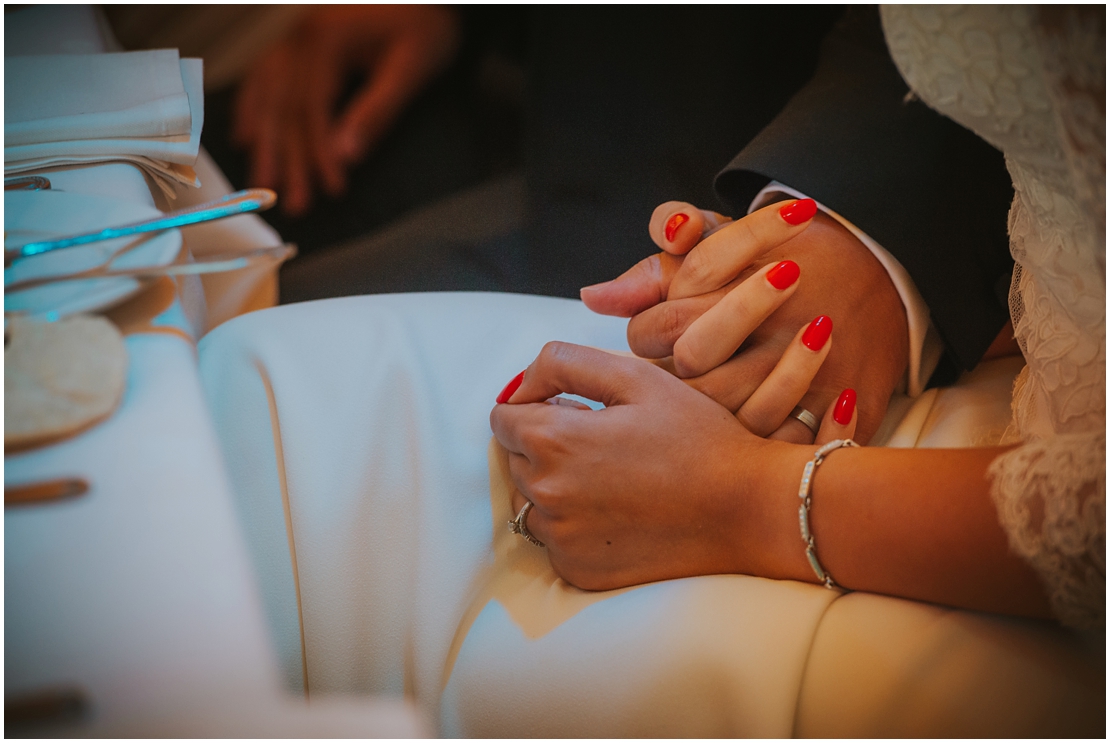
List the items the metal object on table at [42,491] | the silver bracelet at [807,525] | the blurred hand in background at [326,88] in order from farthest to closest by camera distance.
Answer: the blurred hand in background at [326,88]
the silver bracelet at [807,525]
the metal object on table at [42,491]

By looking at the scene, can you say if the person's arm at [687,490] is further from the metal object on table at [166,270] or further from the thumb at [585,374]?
the metal object on table at [166,270]

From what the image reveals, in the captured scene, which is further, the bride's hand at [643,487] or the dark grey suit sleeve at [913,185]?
the dark grey suit sleeve at [913,185]

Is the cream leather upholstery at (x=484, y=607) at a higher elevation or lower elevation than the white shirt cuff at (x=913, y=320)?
lower

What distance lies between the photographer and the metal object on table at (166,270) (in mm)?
308

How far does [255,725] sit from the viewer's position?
0.77 feet

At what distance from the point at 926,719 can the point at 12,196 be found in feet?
1.67

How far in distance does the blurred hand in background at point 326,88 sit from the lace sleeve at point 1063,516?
0.73m

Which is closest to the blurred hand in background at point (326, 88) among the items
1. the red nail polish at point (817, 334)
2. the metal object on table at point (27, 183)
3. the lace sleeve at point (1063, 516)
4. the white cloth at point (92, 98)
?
the white cloth at point (92, 98)

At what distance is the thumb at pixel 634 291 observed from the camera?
492mm

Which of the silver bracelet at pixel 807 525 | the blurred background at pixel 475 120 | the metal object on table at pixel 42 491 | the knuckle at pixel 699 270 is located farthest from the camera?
the blurred background at pixel 475 120

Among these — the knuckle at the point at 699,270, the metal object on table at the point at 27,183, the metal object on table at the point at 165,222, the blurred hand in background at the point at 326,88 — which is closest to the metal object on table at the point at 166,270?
the metal object on table at the point at 165,222

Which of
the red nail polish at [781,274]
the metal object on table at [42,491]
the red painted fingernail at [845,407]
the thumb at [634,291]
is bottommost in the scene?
the red painted fingernail at [845,407]

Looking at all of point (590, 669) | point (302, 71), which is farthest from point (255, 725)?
point (302, 71)

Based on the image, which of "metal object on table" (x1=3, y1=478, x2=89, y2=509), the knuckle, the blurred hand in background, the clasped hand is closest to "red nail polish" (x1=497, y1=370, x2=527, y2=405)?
the clasped hand
